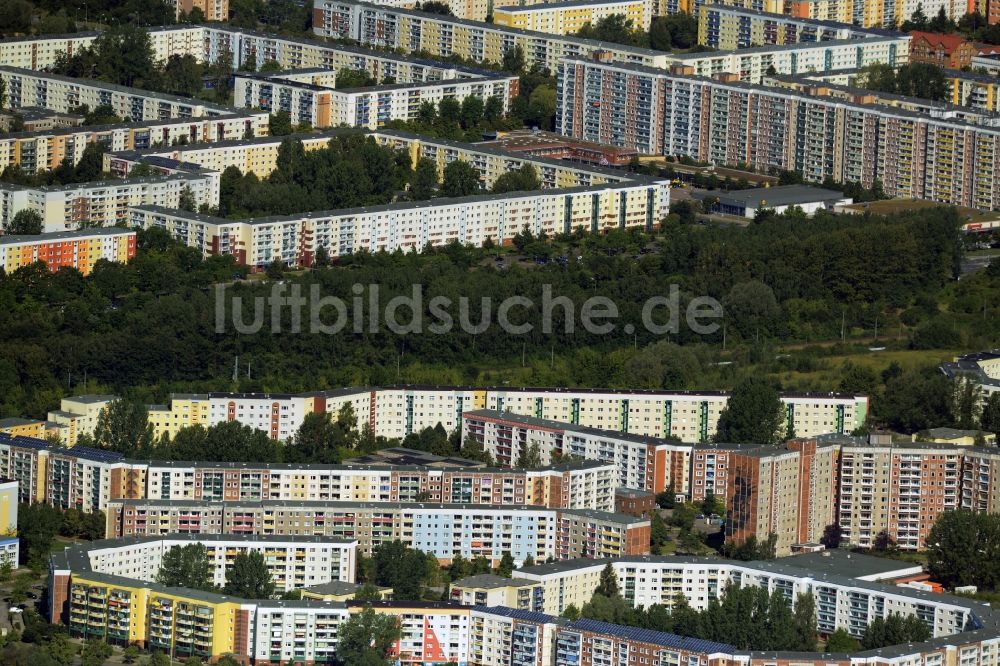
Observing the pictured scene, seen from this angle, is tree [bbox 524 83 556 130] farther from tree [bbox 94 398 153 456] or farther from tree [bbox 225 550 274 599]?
tree [bbox 225 550 274 599]

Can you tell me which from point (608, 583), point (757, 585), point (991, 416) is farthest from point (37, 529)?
point (991, 416)

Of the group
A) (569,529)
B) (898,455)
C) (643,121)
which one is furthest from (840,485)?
(643,121)

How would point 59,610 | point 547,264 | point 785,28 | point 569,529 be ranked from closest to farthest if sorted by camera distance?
point 59,610 → point 569,529 → point 547,264 → point 785,28

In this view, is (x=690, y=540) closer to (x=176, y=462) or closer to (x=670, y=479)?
Result: (x=670, y=479)

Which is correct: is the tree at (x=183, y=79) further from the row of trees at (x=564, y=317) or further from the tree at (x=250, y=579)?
the tree at (x=250, y=579)

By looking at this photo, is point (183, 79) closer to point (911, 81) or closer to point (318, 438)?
point (911, 81)

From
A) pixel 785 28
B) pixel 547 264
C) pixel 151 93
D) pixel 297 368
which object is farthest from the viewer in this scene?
pixel 785 28
